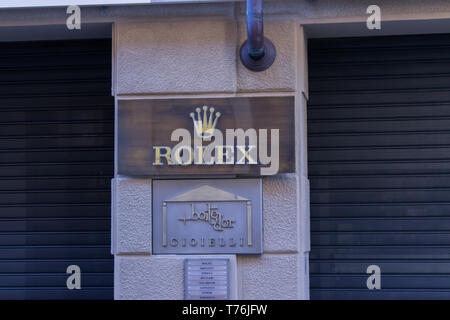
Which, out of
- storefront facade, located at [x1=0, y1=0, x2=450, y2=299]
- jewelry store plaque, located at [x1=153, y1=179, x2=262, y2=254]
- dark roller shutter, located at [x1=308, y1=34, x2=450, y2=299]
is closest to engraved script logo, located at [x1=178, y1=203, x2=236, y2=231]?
jewelry store plaque, located at [x1=153, y1=179, x2=262, y2=254]

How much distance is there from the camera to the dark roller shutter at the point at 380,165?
21.1 feet

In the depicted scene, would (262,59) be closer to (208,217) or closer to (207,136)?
(207,136)

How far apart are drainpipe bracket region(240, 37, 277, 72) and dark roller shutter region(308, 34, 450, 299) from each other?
28.4 inches

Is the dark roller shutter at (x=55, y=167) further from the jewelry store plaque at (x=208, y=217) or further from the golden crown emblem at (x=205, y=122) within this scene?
the golden crown emblem at (x=205, y=122)

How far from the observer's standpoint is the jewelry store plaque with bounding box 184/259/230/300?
19.4 feet

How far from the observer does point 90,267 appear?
21.8ft

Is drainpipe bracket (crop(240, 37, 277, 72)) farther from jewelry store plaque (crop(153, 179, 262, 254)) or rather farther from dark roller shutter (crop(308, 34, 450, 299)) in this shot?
jewelry store plaque (crop(153, 179, 262, 254))

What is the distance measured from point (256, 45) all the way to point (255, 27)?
0.50 ft

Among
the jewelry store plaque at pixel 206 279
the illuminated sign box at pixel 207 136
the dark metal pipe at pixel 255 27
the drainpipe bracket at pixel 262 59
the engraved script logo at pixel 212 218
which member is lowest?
the jewelry store plaque at pixel 206 279

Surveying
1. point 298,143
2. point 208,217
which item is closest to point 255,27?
point 298,143

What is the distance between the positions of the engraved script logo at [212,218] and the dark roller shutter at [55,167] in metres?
1.09

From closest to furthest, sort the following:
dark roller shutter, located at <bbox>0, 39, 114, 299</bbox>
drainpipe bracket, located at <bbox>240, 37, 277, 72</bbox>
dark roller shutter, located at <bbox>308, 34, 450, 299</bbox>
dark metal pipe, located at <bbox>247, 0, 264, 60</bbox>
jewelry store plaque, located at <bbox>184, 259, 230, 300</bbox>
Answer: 1. dark metal pipe, located at <bbox>247, 0, 264, 60</bbox>
2. jewelry store plaque, located at <bbox>184, 259, 230, 300</bbox>
3. drainpipe bracket, located at <bbox>240, 37, 277, 72</bbox>
4. dark roller shutter, located at <bbox>308, 34, 450, 299</bbox>
5. dark roller shutter, located at <bbox>0, 39, 114, 299</bbox>

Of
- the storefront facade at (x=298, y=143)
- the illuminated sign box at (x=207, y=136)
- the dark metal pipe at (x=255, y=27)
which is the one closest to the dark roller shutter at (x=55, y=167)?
the storefront facade at (x=298, y=143)

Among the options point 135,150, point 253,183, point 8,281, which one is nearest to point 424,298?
point 253,183
